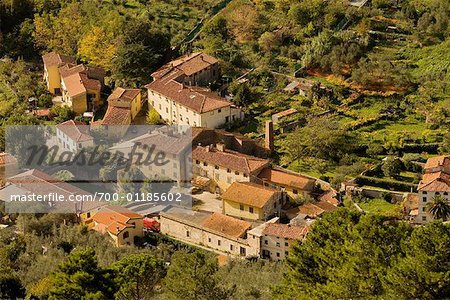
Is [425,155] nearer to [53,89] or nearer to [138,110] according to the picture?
[138,110]

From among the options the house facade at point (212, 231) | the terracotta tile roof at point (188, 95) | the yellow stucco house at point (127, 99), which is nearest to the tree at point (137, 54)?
the yellow stucco house at point (127, 99)

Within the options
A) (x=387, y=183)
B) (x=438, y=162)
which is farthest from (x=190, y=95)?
(x=438, y=162)

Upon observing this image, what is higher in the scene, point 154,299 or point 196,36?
point 196,36

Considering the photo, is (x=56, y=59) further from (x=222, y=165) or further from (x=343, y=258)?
(x=343, y=258)

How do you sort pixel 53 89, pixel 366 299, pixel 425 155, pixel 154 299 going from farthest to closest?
1. pixel 53 89
2. pixel 425 155
3. pixel 154 299
4. pixel 366 299

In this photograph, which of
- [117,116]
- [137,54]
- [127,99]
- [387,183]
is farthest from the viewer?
[137,54]

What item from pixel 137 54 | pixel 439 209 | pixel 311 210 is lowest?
pixel 311 210

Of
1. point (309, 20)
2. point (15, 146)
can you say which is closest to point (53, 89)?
point (15, 146)
